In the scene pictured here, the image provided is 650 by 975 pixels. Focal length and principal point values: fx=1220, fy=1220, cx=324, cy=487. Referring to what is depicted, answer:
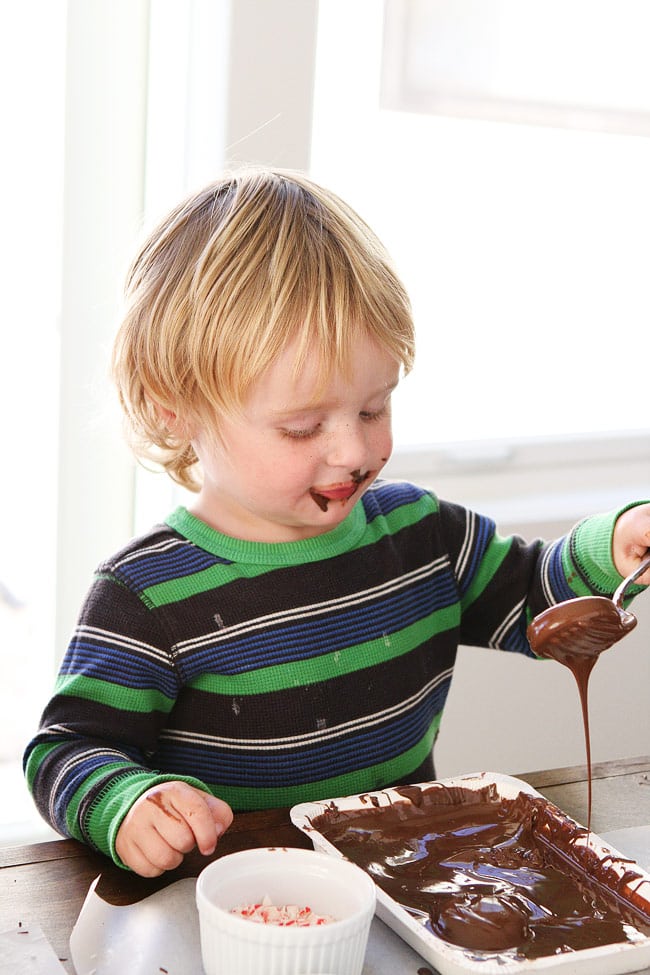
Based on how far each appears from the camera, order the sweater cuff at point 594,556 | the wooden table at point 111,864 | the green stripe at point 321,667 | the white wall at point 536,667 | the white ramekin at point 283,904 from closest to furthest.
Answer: the white ramekin at point 283,904 → the wooden table at point 111,864 → the green stripe at point 321,667 → the sweater cuff at point 594,556 → the white wall at point 536,667

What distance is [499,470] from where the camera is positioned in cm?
256

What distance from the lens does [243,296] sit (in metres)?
1.23

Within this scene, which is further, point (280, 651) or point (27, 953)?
point (280, 651)

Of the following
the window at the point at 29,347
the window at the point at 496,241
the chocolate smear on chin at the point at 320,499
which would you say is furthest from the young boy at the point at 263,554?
the window at the point at 496,241

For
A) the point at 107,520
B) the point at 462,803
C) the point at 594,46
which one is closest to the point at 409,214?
the point at 594,46

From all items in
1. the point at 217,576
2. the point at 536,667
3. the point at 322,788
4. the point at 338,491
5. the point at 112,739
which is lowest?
the point at 536,667

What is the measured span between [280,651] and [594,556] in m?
0.39

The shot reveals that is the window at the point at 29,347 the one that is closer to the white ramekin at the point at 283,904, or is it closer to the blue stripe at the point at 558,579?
the blue stripe at the point at 558,579

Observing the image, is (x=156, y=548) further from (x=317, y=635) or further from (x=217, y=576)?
(x=317, y=635)

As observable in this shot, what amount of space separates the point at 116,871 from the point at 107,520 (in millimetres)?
1205

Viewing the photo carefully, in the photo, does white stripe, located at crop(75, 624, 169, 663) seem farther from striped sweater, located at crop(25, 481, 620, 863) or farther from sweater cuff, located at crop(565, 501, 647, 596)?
sweater cuff, located at crop(565, 501, 647, 596)

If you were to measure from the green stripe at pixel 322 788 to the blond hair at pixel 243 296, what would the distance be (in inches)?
15.5

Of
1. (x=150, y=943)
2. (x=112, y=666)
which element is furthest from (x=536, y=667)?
(x=150, y=943)

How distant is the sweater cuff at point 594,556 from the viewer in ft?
4.64
